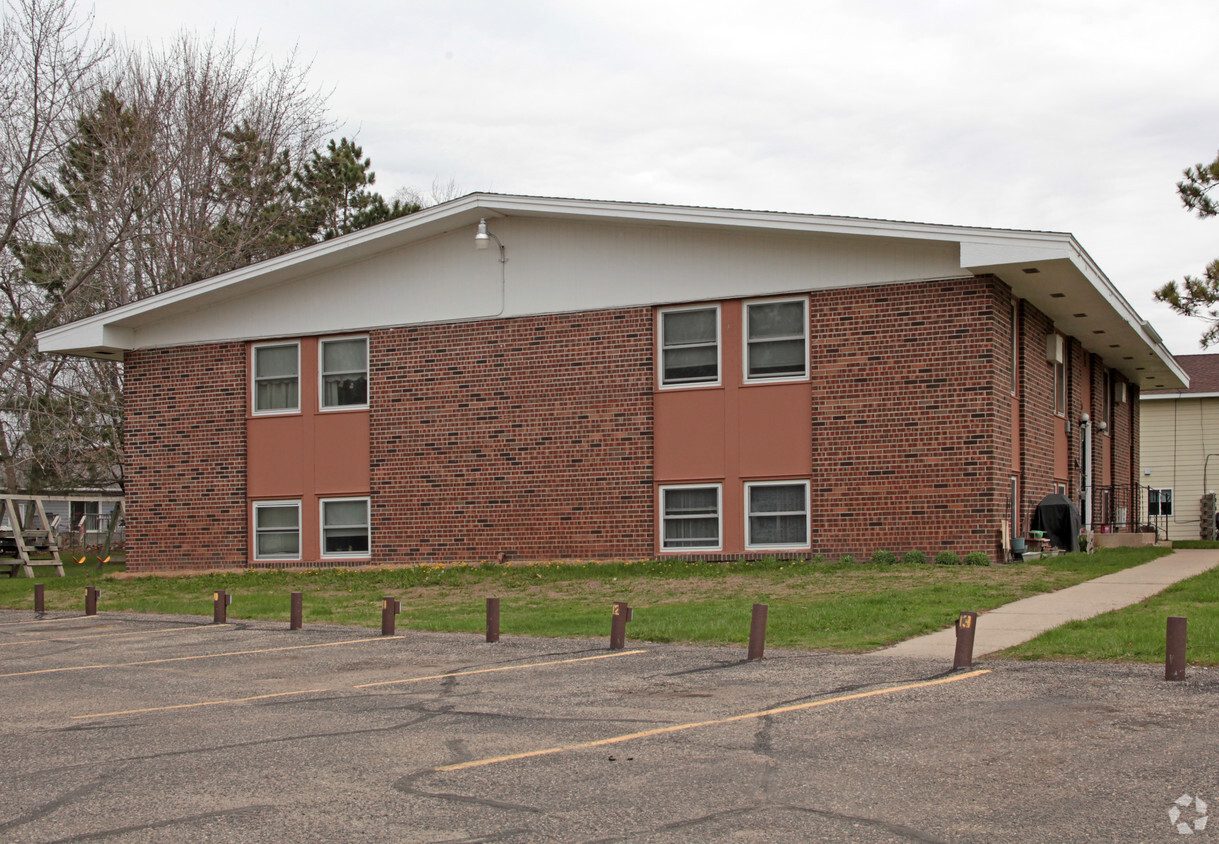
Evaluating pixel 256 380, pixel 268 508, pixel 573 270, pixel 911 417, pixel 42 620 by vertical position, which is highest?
pixel 573 270

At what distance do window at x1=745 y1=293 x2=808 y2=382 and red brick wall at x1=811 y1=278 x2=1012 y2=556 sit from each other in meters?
0.32

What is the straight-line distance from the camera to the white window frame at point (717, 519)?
21.0 meters

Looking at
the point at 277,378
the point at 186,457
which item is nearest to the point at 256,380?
the point at 277,378

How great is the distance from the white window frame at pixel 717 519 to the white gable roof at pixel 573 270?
10.5ft

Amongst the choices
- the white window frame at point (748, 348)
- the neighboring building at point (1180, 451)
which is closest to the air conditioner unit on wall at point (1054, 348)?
the white window frame at point (748, 348)

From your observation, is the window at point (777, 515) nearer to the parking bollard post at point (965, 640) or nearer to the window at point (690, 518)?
the window at point (690, 518)

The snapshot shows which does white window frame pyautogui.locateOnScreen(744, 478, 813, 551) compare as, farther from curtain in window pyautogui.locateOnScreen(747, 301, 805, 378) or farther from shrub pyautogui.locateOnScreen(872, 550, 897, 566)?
curtain in window pyautogui.locateOnScreen(747, 301, 805, 378)

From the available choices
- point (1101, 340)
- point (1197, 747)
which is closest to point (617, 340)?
point (1101, 340)

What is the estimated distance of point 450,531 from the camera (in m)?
22.8

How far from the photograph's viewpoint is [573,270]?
2189 cm

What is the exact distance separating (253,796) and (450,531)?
16.2 meters

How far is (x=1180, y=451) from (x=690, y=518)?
27012 millimetres

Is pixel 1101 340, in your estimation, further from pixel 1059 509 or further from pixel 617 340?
pixel 617 340

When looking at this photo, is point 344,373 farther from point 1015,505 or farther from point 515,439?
point 1015,505
